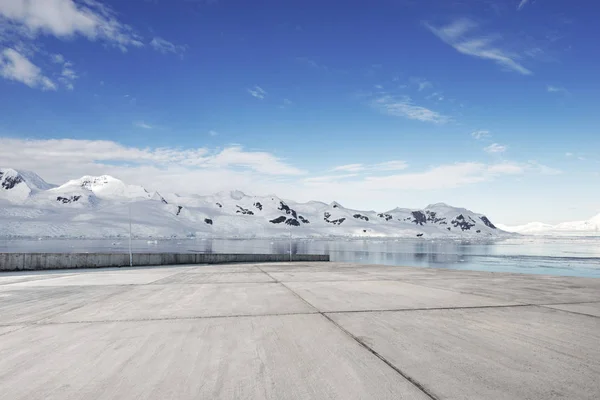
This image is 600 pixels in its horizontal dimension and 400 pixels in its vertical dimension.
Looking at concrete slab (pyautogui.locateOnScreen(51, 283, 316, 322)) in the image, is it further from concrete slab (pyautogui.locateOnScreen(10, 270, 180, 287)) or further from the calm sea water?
the calm sea water

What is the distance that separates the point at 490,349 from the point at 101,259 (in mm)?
22985

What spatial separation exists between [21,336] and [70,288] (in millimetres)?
6617

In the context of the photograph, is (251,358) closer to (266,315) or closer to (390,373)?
(390,373)

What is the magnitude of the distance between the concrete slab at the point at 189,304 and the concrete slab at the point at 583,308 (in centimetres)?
508

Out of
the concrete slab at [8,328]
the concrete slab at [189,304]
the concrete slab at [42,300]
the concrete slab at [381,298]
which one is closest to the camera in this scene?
the concrete slab at [8,328]

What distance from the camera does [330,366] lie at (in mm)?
4078

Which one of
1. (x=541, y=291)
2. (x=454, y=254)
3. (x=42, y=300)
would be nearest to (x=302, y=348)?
(x=42, y=300)

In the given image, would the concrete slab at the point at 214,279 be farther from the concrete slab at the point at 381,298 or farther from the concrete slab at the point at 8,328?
the concrete slab at the point at 8,328

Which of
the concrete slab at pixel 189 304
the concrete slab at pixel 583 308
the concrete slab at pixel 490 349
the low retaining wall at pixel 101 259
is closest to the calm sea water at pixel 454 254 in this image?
the low retaining wall at pixel 101 259

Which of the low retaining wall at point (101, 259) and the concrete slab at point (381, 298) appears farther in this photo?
the low retaining wall at point (101, 259)

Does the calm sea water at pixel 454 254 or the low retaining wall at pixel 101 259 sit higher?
the low retaining wall at pixel 101 259

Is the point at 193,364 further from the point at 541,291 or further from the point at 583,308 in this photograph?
the point at 541,291

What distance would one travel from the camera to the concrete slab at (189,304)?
6891 millimetres

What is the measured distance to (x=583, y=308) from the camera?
24.7 ft
